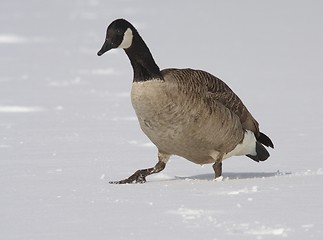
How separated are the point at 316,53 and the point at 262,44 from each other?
7.51 feet

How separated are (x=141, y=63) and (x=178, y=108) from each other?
547 mm

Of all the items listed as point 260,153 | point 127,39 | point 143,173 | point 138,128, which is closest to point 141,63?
point 127,39

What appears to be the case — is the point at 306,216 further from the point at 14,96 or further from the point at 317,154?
the point at 14,96

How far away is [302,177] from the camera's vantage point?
809 cm

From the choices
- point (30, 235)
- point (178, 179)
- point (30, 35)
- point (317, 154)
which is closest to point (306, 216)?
point (30, 235)

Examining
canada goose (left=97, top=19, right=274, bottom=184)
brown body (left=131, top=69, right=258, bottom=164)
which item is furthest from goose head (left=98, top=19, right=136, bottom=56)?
Answer: brown body (left=131, top=69, right=258, bottom=164)

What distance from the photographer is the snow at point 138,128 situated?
639 cm

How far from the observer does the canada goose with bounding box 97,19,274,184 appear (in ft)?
26.3

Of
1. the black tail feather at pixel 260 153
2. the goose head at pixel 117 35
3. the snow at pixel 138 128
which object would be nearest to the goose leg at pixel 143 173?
the snow at pixel 138 128

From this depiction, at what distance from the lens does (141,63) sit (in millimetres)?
8242

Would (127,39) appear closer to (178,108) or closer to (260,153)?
(178,108)

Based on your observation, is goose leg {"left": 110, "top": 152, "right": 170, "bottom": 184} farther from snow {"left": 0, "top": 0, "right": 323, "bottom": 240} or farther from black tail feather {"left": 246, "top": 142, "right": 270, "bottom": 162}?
black tail feather {"left": 246, "top": 142, "right": 270, "bottom": 162}

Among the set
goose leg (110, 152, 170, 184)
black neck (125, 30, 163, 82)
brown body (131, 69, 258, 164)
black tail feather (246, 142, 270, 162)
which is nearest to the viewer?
brown body (131, 69, 258, 164)

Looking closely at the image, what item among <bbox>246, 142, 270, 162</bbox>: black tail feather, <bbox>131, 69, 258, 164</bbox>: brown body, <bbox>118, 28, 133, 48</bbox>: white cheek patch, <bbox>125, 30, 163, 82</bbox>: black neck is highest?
<bbox>118, 28, 133, 48</bbox>: white cheek patch
